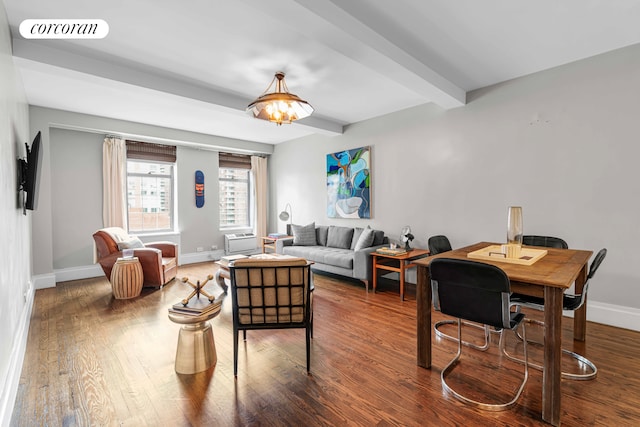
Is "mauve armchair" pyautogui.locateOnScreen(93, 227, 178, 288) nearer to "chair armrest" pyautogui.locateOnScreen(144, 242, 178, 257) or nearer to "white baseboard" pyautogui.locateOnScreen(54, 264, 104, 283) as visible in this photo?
"chair armrest" pyautogui.locateOnScreen(144, 242, 178, 257)

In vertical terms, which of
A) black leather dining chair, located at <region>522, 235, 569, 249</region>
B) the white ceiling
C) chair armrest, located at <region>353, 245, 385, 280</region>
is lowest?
chair armrest, located at <region>353, 245, 385, 280</region>

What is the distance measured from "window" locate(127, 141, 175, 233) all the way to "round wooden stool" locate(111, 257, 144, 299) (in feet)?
6.15

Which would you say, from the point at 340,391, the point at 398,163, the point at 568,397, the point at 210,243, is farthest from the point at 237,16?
the point at 210,243

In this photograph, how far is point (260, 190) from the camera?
282 inches

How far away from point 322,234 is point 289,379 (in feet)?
12.0

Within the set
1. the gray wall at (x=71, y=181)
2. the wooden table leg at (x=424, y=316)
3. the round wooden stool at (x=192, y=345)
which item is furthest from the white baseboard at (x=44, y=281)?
the wooden table leg at (x=424, y=316)

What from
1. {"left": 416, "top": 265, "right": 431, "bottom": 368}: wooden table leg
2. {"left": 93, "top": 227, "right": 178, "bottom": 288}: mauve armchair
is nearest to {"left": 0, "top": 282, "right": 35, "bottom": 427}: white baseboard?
{"left": 93, "top": 227, "right": 178, "bottom": 288}: mauve armchair

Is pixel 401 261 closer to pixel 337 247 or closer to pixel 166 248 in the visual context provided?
pixel 337 247

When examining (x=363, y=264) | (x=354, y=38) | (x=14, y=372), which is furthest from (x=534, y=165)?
(x=14, y=372)

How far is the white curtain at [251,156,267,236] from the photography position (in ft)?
23.3

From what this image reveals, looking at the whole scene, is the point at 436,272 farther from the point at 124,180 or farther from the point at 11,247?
the point at 124,180

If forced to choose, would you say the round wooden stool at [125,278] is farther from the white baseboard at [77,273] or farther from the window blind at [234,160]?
the window blind at [234,160]

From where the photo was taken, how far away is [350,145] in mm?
5391

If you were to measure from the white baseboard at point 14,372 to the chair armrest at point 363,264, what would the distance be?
3480 mm
